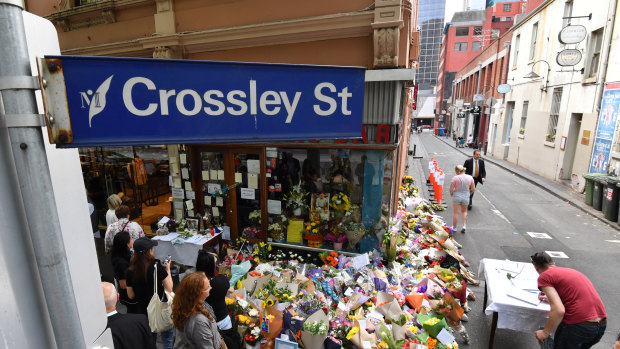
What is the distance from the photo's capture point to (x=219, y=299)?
3.63 metres

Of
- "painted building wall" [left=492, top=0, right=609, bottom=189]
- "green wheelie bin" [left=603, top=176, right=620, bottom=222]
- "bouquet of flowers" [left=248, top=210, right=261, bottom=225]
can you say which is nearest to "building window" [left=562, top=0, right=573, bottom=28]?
"painted building wall" [left=492, top=0, right=609, bottom=189]

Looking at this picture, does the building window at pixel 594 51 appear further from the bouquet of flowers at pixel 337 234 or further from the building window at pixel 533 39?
the bouquet of flowers at pixel 337 234

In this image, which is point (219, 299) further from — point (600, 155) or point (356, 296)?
point (600, 155)

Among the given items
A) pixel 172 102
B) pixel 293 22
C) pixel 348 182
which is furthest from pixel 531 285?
pixel 293 22

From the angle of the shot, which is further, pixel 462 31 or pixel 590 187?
pixel 462 31

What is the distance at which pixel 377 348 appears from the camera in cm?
400

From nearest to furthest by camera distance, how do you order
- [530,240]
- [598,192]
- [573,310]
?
1. [573,310]
2. [530,240]
3. [598,192]

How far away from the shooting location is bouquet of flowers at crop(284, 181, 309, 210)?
666cm

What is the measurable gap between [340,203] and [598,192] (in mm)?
9844

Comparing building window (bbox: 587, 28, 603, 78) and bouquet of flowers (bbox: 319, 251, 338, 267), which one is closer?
bouquet of flowers (bbox: 319, 251, 338, 267)

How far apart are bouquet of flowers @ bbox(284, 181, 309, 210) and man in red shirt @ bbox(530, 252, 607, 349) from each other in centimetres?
425

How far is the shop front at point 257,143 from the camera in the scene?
133 cm

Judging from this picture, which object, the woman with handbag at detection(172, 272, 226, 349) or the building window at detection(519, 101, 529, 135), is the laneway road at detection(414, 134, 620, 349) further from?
the building window at detection(519, 101, 529, 135)

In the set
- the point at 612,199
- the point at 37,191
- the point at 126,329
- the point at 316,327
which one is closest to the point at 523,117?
the point at 612,199
